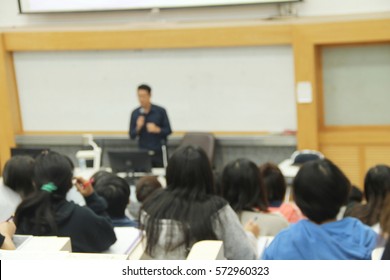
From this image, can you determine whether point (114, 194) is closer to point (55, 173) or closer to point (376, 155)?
point (55, 173)

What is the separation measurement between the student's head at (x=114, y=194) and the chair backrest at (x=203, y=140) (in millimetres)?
3348

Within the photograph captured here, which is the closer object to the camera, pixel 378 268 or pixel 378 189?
pixel 378 268

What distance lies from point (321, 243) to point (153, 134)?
15.4 feet

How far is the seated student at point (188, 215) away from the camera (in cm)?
247

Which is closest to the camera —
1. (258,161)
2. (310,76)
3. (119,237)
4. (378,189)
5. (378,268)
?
(378,268)

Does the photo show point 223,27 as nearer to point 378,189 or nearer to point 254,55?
point 254,55

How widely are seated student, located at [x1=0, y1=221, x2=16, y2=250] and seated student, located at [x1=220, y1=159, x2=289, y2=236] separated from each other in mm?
1661

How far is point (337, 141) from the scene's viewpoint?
21.9ft

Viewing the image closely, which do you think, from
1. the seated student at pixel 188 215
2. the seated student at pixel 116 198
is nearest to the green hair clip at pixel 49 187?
the seated student at pixel 188 215

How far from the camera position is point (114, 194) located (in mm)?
3277

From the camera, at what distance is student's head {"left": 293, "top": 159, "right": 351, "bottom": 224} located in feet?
7.37

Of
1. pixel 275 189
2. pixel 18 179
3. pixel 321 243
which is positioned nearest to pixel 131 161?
pixel 275 189

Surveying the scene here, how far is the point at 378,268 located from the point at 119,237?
78.5 inches

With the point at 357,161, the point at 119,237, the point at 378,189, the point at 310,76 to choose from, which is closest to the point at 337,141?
the point at 357,161
